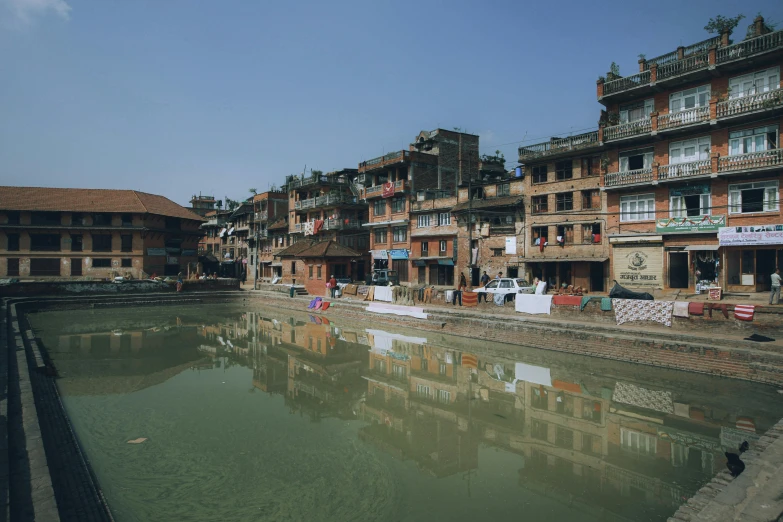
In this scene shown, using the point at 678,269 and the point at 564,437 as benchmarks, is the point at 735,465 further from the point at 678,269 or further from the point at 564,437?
the point at 678,269

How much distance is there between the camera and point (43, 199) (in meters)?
52.4

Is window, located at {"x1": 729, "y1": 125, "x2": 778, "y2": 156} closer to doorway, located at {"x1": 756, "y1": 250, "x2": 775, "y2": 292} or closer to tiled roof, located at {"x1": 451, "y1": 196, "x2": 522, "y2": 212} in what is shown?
doorway, located at {"x1": 756, "y1": 250, "x2": 775, "y2": 292}

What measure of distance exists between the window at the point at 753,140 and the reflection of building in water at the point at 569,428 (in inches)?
591

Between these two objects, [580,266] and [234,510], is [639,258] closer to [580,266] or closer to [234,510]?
[580,266]

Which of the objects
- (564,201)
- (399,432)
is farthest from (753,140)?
(399,432)

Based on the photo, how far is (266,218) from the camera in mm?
63344

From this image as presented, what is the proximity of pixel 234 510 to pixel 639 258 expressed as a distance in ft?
89.2

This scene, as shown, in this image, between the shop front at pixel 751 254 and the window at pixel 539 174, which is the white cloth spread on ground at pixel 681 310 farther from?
the window at pixel 539 174

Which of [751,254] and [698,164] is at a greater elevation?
[698,164]

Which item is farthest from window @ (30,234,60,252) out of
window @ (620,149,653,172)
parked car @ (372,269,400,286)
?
window @ (620,149,653,172)

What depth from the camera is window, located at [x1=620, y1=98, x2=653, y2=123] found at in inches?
1109

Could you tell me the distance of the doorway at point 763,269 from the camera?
2400 cm

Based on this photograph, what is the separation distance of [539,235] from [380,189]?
18.3 metres

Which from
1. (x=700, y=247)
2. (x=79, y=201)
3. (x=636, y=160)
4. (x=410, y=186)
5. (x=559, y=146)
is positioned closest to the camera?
(x=700, y=247)
